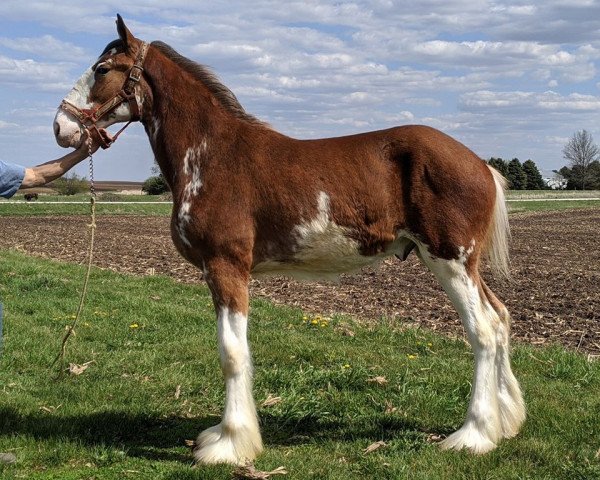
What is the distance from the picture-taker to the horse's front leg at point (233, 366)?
5363 mm

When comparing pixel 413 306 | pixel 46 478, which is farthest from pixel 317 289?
pixel 46 478

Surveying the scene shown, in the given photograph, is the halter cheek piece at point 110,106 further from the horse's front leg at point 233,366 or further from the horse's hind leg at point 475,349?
the horse's hind leg at point 475,349

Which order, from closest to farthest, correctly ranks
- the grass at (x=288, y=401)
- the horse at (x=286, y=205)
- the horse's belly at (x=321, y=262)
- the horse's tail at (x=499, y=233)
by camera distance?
the grass at (x=288, y=401) < the horse at (x=286, y=205) < the horse's belly at (x=321, y=262) < the horse's tail at (x=499, y=233)

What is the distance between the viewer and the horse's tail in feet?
18.9

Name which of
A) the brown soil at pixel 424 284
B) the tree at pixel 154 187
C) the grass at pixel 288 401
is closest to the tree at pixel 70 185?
the tree at pixel 154 187

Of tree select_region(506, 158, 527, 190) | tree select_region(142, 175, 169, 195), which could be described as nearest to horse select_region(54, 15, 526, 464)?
tree select_region(142, 175, 169, 195)

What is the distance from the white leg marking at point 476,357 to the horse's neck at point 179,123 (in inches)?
73.6

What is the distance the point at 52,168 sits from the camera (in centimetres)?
582

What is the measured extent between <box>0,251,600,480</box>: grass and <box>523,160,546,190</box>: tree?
277 feet

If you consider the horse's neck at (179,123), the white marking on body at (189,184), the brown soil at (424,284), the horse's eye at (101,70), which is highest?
the horse's eye at (101,70)

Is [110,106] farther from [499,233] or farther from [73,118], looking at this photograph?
[499,233]

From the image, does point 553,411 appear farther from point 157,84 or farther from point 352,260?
point 157,84

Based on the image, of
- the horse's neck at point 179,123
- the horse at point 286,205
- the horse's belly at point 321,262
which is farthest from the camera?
the horse's neck at point 179,123

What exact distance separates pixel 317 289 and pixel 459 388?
21.3 ft
